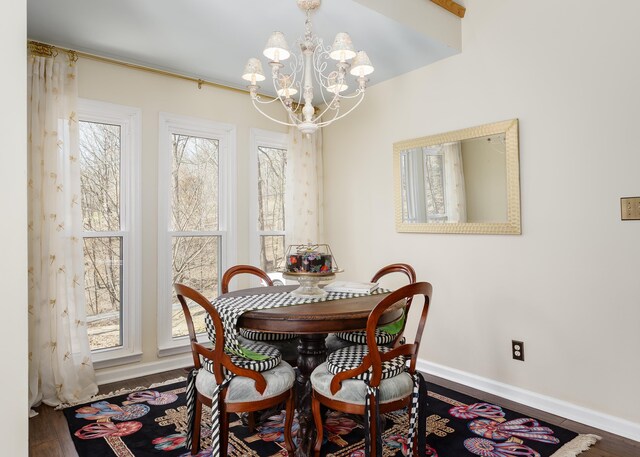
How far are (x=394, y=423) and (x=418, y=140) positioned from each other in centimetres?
211

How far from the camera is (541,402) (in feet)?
8.93

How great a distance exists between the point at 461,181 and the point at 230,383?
2.16 meters

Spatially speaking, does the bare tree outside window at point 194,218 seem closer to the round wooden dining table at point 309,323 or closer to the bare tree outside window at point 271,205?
the bare tree outside window at point 271,205

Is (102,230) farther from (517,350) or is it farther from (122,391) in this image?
(517,350)

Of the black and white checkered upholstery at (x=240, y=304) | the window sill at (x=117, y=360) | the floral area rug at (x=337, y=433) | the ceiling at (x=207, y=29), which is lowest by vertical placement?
the floral area rug at (x=337, y=433)

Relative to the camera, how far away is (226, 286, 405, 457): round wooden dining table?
1.92 metres

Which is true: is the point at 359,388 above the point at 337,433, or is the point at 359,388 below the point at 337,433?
above

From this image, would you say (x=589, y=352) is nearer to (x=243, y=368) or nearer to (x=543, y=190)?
(x=543, y=190)

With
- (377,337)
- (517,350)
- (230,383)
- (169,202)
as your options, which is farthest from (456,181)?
(169,202)

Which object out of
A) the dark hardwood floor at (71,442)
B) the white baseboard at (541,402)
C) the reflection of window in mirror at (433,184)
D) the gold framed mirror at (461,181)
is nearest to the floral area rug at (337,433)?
the dark hardwood floor at (71,442)

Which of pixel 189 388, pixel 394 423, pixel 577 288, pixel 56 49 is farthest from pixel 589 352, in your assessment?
pixel 56 49

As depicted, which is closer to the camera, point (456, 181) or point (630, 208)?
point (630, 208)

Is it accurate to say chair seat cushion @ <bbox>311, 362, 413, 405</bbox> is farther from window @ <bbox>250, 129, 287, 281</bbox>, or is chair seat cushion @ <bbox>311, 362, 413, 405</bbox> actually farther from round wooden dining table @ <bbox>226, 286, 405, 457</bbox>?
window @ <bbox>250, 129, 287, 281</bbox>

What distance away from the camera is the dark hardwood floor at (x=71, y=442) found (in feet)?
7.22
